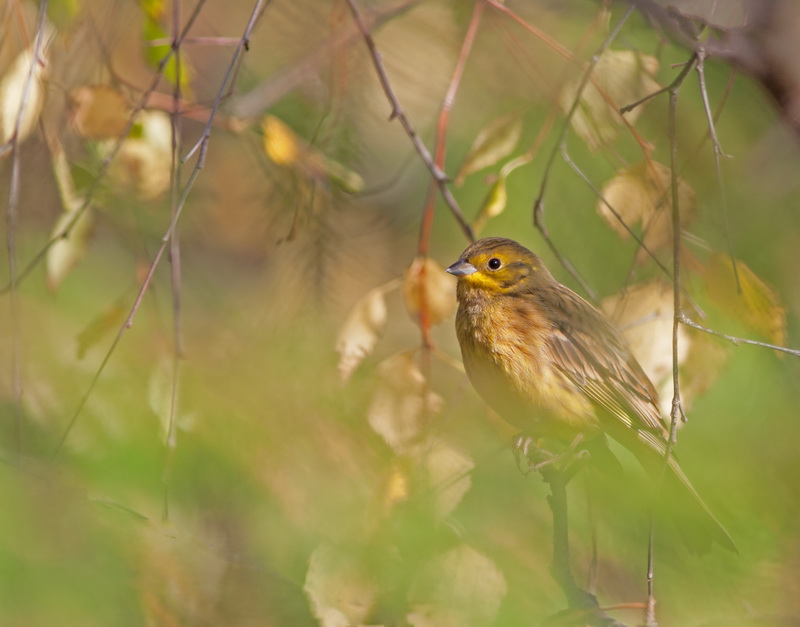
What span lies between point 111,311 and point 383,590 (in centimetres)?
142

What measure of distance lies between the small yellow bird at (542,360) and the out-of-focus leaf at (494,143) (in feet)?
0.86

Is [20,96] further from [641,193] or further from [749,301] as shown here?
[749,301]

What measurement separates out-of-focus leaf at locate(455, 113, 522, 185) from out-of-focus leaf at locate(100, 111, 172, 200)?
1066mm

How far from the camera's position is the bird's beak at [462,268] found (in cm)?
262

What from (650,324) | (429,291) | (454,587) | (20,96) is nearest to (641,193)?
(650,324)

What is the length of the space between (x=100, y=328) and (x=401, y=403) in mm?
887

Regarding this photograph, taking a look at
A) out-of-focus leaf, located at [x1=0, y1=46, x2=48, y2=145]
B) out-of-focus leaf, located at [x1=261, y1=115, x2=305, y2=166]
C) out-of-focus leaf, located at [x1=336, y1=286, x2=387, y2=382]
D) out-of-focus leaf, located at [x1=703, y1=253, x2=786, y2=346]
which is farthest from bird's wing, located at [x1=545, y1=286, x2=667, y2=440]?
out-of-focus leaf, located at [x1=0, y1=46, x2=48, y2=145]

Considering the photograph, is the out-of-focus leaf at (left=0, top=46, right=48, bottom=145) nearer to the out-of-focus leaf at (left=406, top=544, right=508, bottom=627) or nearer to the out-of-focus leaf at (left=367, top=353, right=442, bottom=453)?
the out-of-focus leaf at (left=367, top=353, right=442, bottom=453)

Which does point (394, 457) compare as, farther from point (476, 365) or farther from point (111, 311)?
point (111, 311)

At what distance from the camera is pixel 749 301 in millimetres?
2154

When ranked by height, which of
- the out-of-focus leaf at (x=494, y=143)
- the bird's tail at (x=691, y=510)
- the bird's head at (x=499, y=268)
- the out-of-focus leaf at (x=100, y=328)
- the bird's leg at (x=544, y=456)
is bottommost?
the bird's tail at (x=691, y=510)

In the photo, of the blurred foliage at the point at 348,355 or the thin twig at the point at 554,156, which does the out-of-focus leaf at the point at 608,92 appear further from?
the thin twig at the point at 554,156

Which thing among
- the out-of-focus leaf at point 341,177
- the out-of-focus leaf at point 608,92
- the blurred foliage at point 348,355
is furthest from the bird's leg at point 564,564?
the out-of-focus leaf at point 341,177

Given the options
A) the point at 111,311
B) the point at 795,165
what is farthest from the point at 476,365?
the point at 795,165
